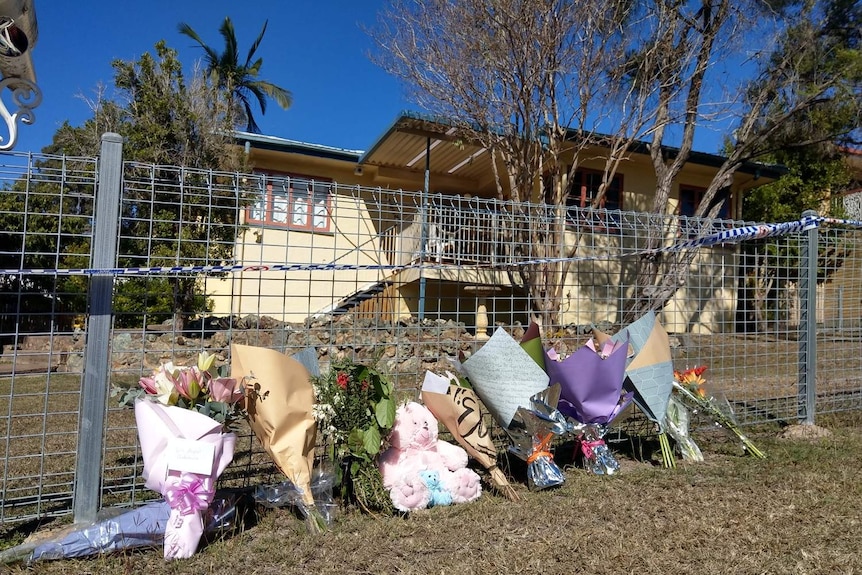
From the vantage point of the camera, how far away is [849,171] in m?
15.5

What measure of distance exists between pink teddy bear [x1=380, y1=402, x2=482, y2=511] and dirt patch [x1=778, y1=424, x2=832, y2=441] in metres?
3.13

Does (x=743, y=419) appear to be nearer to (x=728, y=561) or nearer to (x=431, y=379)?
(x=728, y=561)

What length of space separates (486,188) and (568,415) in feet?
38.1

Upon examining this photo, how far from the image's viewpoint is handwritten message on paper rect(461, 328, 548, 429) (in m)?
3.36

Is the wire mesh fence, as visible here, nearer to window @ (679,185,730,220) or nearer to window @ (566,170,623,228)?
window @ (566,170,623,228)

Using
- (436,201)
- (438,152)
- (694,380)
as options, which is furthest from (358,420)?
(438,152)

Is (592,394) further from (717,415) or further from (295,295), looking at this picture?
(295,295)

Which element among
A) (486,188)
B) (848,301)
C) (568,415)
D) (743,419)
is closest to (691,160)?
(486,188)

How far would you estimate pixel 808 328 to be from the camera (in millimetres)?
5090

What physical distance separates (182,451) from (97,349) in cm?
79

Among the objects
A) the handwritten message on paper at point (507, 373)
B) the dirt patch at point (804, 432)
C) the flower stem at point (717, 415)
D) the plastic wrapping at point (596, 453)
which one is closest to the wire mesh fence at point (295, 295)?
the dirt patch at point (804, 432)

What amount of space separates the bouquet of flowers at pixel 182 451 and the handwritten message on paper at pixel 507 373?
1456mm

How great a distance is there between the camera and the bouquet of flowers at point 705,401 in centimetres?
412

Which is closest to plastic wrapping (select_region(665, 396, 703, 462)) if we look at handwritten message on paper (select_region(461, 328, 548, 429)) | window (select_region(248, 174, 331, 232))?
handwritten message on paper (select_region(461, 328, 548, 429))
